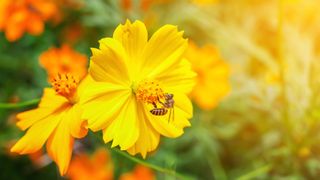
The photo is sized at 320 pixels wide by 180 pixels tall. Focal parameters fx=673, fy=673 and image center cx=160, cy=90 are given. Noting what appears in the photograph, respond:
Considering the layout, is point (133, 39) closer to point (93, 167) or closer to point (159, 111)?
point (159, 111)

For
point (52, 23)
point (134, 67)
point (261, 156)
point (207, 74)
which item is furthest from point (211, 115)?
point (134, 67)

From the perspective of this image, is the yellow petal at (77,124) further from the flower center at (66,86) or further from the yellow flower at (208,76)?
the yellow flower at (208,76)

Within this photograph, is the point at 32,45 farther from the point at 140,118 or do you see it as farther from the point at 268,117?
the point at 140,118

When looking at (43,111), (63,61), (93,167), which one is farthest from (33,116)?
(93,167)

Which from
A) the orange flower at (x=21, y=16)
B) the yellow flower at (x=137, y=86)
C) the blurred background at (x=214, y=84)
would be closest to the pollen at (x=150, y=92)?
the yellow flower at (x=137, y=86)

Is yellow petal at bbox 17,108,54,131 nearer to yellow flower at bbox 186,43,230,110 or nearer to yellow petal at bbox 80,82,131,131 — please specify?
yellow petal at bbox 80,82,131,131

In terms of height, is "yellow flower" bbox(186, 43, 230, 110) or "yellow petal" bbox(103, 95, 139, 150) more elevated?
"yellow flower" bbox(186, 43, 230, 110)

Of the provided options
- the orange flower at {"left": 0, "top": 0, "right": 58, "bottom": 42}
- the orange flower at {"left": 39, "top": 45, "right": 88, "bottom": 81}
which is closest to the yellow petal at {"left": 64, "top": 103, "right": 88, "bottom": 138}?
the orange flower at {"left": 39, "top": 45, "right": 88, "bottom": 81}
